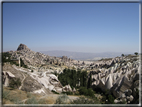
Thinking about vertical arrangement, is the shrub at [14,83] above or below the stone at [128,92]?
above

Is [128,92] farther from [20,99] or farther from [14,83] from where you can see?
[14,83]

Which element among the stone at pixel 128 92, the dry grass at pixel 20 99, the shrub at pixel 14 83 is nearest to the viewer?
the dry grass at pixel 20 99

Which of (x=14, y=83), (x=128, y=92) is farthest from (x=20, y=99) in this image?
(x=128, y=92)

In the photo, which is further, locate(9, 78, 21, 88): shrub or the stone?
the stone

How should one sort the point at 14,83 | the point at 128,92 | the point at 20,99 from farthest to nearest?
the point at 128,92
the point at 14,83
the point at 20,99

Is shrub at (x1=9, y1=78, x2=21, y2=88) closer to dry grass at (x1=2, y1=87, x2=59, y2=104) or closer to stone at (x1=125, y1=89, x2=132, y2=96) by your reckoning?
dry grass at (x1=2, y1=87, x2=59, y2=104)

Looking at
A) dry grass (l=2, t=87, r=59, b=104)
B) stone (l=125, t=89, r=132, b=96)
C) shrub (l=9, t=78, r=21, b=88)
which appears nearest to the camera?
dry grass (l=2, t=87, r=59, b=104)

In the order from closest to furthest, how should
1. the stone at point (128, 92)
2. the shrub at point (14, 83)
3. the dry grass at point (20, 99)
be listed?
the dry grass at point (20, 99) < the shrub at point (14, 83) < the stone at point (128, 92)

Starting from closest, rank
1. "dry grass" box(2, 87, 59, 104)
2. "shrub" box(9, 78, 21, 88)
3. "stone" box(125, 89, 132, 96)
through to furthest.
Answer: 1. "dry grass" box(2, 87, 59, 104)
2. "shrub" box(9, 78, 21, 88)
3. "stone" box(125, 89, 132, 96)

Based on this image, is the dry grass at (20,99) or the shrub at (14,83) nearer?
the dry grass at (20,99)

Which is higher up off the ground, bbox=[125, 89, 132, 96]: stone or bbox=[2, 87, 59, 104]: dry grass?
bbox=[2, 87, 59, 104]: dry grass

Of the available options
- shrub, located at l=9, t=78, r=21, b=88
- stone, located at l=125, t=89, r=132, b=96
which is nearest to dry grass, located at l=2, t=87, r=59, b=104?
shrub, located at l=9, t=78, r=21, b=88

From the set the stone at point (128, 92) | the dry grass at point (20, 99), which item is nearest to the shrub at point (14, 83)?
the dry grass at point (20, 99)

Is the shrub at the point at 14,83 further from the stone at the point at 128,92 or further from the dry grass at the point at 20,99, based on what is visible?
the stone at the point at 128,92
